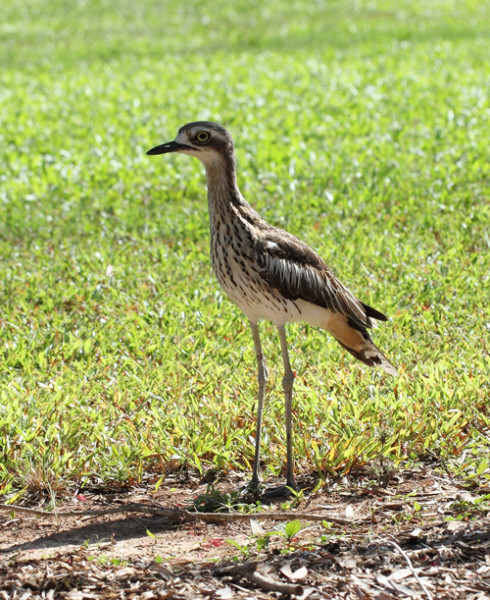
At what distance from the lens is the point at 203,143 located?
4.25 metres

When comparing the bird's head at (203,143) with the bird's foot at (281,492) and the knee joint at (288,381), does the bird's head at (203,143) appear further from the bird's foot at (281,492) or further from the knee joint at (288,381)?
the bird's foot at (281,492)

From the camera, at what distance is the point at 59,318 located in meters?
6.07

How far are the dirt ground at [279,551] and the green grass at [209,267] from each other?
0.26 m

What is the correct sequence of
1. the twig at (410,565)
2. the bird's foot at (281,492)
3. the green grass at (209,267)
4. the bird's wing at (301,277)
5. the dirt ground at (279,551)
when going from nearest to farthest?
the twig at (410,565) → the dirt ground at (279,551) → the bird's foot at (281,492) → the bird's wing at (301,277) → the green grass at (209,267)

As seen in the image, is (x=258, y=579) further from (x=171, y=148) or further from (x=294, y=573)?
(x=171, y=148)

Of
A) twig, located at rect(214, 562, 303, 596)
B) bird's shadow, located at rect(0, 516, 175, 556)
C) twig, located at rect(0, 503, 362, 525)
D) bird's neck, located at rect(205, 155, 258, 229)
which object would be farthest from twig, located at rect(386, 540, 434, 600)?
bird's neck, located at rect(205, 155, 258, 229)

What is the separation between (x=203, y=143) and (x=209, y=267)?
2.79m

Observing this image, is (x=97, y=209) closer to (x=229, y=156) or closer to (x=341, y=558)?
(x=229, y=156)

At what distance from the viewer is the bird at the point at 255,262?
164 inches

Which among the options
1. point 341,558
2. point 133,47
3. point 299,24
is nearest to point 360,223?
point 341,558

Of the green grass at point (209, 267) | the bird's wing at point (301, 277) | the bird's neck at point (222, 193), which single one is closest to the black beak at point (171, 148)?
the bird's neck at point (222, 193)

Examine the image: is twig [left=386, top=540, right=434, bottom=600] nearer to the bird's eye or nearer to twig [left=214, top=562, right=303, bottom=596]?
twig [left=214, top=562, right=303, bottom=596]

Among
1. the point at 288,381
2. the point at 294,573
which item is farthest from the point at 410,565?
the point at 288,381

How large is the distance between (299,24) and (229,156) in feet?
57.2
